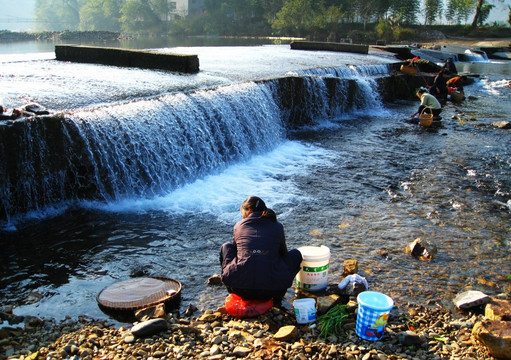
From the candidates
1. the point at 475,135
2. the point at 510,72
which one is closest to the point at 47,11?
the point at 510,72

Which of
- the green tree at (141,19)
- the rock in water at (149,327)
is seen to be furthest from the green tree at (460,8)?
the rock in water at (149,327)

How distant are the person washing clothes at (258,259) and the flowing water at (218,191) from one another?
1.84 ft

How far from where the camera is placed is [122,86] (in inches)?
464

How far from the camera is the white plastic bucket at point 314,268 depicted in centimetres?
512

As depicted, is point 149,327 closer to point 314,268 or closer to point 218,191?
point 314,268

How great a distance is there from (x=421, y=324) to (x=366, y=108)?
13965 mm

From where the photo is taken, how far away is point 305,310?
464 cm

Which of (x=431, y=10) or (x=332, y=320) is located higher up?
(x=431, y=10)

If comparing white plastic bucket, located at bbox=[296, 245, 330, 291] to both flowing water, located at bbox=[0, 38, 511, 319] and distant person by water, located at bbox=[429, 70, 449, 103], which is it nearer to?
flowing water, located at bbox=[0, 38, 511, 319]

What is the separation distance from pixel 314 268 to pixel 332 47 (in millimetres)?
24379

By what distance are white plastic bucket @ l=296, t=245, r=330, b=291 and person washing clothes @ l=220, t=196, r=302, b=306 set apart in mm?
185

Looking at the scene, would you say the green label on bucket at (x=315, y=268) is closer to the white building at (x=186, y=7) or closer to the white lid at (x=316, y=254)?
the white lid at (x=316, y=254)

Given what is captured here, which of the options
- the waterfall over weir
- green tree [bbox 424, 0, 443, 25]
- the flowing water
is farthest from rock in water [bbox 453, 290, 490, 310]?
green tree [bbox 424, 0, 443, 25]

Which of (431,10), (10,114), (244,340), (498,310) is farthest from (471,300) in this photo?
(431,10)
